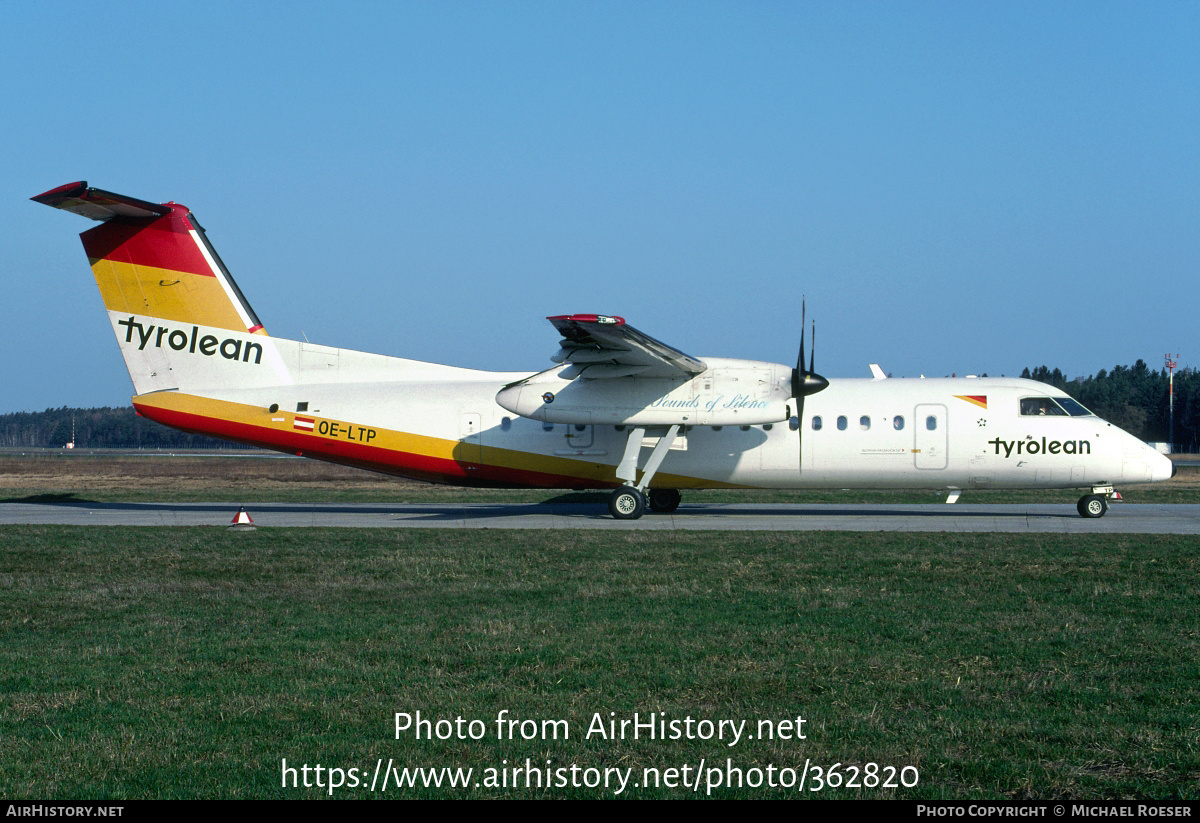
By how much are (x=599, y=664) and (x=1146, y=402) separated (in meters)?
116

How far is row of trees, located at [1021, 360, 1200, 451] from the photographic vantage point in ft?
325

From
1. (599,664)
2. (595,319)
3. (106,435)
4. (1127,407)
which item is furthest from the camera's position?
(106,435)

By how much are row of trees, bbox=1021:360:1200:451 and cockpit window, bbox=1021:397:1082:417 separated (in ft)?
237

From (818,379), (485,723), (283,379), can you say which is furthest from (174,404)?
(485,723)

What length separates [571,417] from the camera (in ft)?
69.4

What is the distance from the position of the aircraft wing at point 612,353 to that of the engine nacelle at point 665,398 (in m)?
0.25

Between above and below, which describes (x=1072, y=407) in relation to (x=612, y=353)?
below

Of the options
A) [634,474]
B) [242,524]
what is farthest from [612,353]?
[242,524]

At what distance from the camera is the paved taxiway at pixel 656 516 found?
20.1 meters

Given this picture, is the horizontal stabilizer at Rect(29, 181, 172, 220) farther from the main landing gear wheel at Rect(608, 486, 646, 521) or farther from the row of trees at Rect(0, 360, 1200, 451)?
the row of trees at Rect(0, 360, 1200, 451)

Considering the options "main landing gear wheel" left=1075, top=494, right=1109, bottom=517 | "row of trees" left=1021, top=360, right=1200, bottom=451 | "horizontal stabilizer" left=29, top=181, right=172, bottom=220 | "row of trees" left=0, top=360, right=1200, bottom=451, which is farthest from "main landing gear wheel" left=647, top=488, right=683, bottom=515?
"row of trees" left=1021, top=360, right=1200, bottom=451

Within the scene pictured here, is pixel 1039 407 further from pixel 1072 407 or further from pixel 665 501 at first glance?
pixel 665 501

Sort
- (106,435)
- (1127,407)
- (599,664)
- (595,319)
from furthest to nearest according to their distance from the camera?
1. (106,435)
2. (1127,407)
3. (595,319)
4. (599,664)
